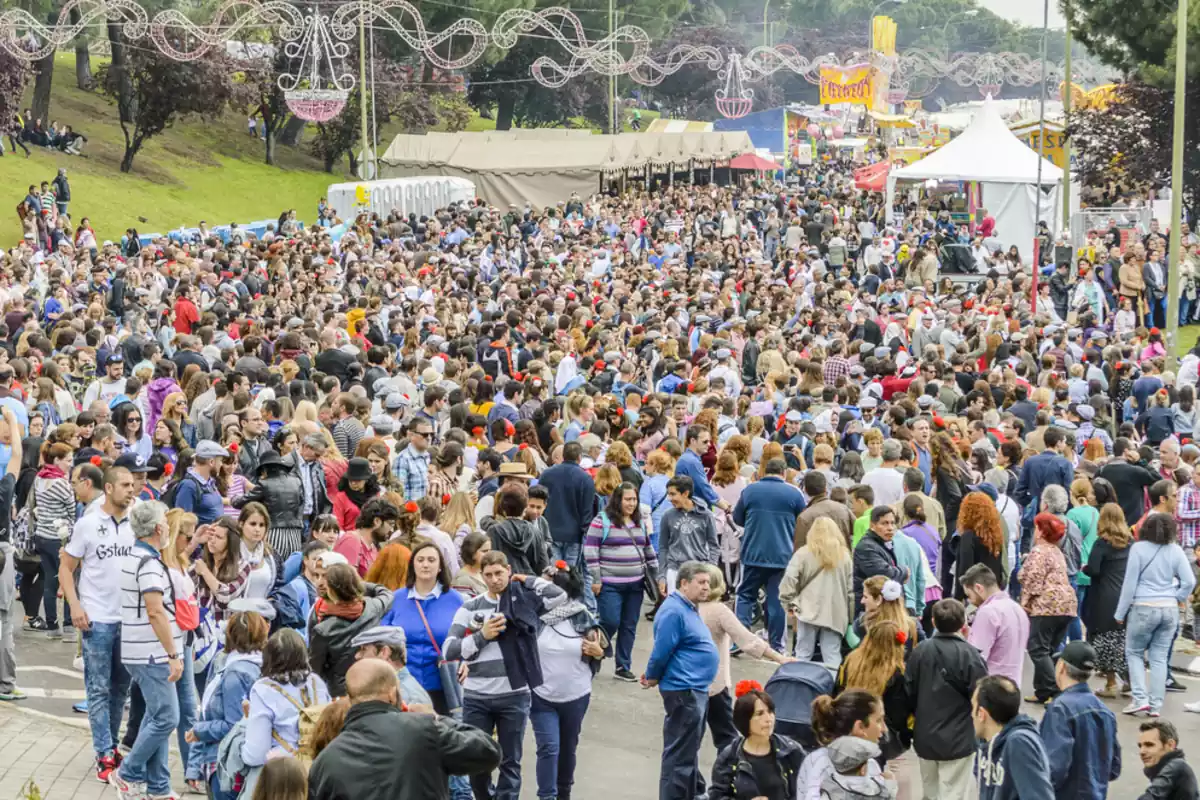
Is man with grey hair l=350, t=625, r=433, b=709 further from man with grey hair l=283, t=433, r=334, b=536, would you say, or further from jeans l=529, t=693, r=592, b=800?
man with grey hair l=283, t=433, r=334, b=536

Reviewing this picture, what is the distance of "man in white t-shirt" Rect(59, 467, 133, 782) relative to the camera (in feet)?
27.1

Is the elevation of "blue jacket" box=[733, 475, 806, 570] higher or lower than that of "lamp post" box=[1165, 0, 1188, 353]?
lower

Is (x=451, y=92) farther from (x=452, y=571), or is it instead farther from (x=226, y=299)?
(x=452, y=571)

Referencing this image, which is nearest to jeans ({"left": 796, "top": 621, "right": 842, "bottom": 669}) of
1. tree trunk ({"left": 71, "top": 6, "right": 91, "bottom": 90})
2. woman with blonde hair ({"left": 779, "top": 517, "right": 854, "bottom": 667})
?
woman with blonde hair ({"left": 779, "top": 517, "right": 854, "bottom": 667})

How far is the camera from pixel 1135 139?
3531cm

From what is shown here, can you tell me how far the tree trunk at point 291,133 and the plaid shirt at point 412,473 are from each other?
52.5m

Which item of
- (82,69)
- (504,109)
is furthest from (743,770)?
(504,109)

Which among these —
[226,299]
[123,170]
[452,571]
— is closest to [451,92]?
[123,170]

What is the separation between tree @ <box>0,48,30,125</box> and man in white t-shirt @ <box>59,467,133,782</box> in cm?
3846

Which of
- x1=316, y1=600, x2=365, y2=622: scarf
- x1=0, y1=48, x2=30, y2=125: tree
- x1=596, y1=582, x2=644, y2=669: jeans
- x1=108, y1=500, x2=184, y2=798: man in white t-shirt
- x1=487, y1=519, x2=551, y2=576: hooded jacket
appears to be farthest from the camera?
x1=0, y1=48, x2=30, y2=125: tree

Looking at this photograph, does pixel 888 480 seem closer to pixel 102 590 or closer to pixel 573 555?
pixel 573 555

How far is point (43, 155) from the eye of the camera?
47250 millimetres

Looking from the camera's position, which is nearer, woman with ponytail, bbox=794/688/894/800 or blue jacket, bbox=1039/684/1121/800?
woman with ponytail, bbox=794/688/894/800

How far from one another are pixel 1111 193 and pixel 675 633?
35.5 meters
